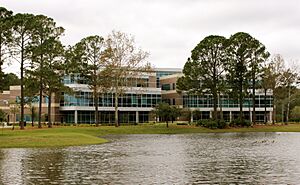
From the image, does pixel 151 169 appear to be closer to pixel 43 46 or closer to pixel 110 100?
pixel 43 46

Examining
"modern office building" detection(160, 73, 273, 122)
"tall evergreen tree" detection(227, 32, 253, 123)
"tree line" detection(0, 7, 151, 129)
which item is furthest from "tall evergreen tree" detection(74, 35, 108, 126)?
"modern office building" detection(160, 73, 273, 122)

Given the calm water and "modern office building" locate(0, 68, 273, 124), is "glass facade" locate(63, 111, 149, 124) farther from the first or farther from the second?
the calm water

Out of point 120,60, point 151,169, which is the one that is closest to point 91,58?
point 120,60

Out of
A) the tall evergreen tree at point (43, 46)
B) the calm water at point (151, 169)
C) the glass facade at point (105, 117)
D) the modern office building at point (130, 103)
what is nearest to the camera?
the calm water at point (151, 169)

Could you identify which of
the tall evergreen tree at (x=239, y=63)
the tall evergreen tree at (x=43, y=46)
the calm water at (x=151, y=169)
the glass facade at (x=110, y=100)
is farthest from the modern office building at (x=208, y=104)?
the calm water at (x=151, y=169)

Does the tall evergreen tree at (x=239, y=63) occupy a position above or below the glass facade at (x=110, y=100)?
above

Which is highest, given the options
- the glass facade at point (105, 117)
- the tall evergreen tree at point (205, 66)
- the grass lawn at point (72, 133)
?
the tall evergreen tree at point (205, 66)

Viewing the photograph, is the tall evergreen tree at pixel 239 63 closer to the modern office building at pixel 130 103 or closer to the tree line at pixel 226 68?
the tree line at pixel 226 68

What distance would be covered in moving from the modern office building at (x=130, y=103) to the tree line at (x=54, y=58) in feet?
45.1

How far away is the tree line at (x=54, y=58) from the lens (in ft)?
188

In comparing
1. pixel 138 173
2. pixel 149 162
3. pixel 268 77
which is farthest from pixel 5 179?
pixel 268 77

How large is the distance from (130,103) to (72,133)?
165 feet

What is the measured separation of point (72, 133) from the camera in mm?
51500

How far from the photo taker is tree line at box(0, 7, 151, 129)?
57.2 meters
